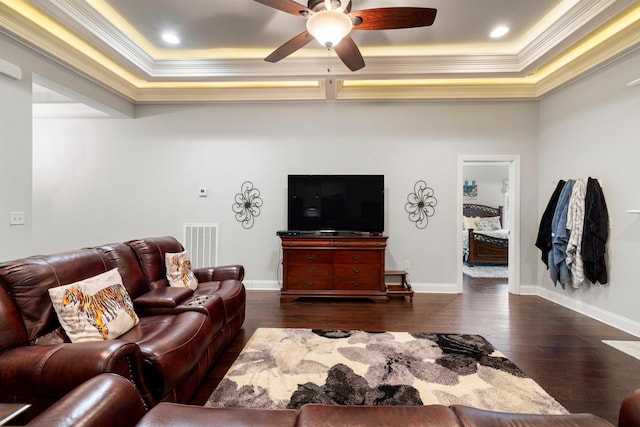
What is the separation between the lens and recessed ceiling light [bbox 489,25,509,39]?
3051 millimetres

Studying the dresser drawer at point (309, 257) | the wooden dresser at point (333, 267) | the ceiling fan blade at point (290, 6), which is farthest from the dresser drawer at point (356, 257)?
the ceiling fan blade at point (290, 6)

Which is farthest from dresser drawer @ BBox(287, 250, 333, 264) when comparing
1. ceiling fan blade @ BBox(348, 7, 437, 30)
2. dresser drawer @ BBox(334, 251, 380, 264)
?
ceiling fan blade @ BBox(348, 7, 437, 30)

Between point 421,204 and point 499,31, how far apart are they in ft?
7.33

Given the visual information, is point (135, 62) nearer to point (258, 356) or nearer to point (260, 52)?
point (260, 52)

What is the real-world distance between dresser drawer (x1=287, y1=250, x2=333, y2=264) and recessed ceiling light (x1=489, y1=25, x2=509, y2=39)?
3.16 m

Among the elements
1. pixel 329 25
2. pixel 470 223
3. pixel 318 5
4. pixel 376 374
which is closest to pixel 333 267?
pixel 376 374

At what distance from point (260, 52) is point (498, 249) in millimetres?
6133

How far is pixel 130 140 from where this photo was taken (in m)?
4.43

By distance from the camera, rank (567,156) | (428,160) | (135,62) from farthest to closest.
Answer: (428,160) → (567,156) → (135,62)

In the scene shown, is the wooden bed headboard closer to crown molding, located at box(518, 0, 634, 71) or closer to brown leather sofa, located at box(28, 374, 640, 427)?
crown molding, located at box(518, 0, 634, 71)

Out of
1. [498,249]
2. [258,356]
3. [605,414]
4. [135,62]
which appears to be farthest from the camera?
[498,249]

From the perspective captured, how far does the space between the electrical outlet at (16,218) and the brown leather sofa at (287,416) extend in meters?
2.77

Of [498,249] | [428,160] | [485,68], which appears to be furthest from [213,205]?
[498,249]

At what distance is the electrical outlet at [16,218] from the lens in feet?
8.74
